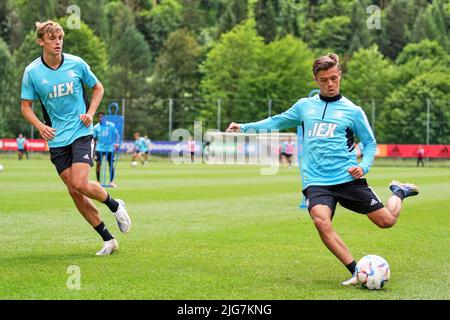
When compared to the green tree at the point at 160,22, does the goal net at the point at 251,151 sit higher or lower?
lower

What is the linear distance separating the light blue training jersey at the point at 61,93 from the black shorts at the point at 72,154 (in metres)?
0.05

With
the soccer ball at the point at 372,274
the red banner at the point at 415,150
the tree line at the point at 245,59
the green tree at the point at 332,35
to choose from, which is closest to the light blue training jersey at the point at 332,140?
the soccer ball at the point at 372,274

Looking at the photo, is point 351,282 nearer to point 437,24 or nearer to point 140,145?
point 140,145

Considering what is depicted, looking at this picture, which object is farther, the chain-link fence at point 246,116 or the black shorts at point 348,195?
the chain-link fence at point 246,116

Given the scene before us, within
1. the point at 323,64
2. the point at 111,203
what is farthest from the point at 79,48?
the point at 323,64

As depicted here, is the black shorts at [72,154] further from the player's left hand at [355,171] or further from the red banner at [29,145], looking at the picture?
the red banner at [29,145]

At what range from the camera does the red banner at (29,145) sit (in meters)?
63.6

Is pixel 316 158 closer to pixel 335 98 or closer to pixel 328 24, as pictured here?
pixel 335 98

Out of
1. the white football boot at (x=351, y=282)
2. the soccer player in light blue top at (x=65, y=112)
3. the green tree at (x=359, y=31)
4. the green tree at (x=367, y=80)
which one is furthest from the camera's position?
the green tree at (x=359, y=31)

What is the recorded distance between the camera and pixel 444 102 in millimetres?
69062

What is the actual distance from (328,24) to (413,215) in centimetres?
9990

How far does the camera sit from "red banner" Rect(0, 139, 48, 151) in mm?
63588

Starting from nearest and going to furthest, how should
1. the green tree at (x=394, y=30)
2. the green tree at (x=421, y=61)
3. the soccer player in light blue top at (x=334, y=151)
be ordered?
the soccer player in light blue top at (x=334, y=151) < the green tree at (x=421, y=61) < the green tree at (x=394, y=30)
